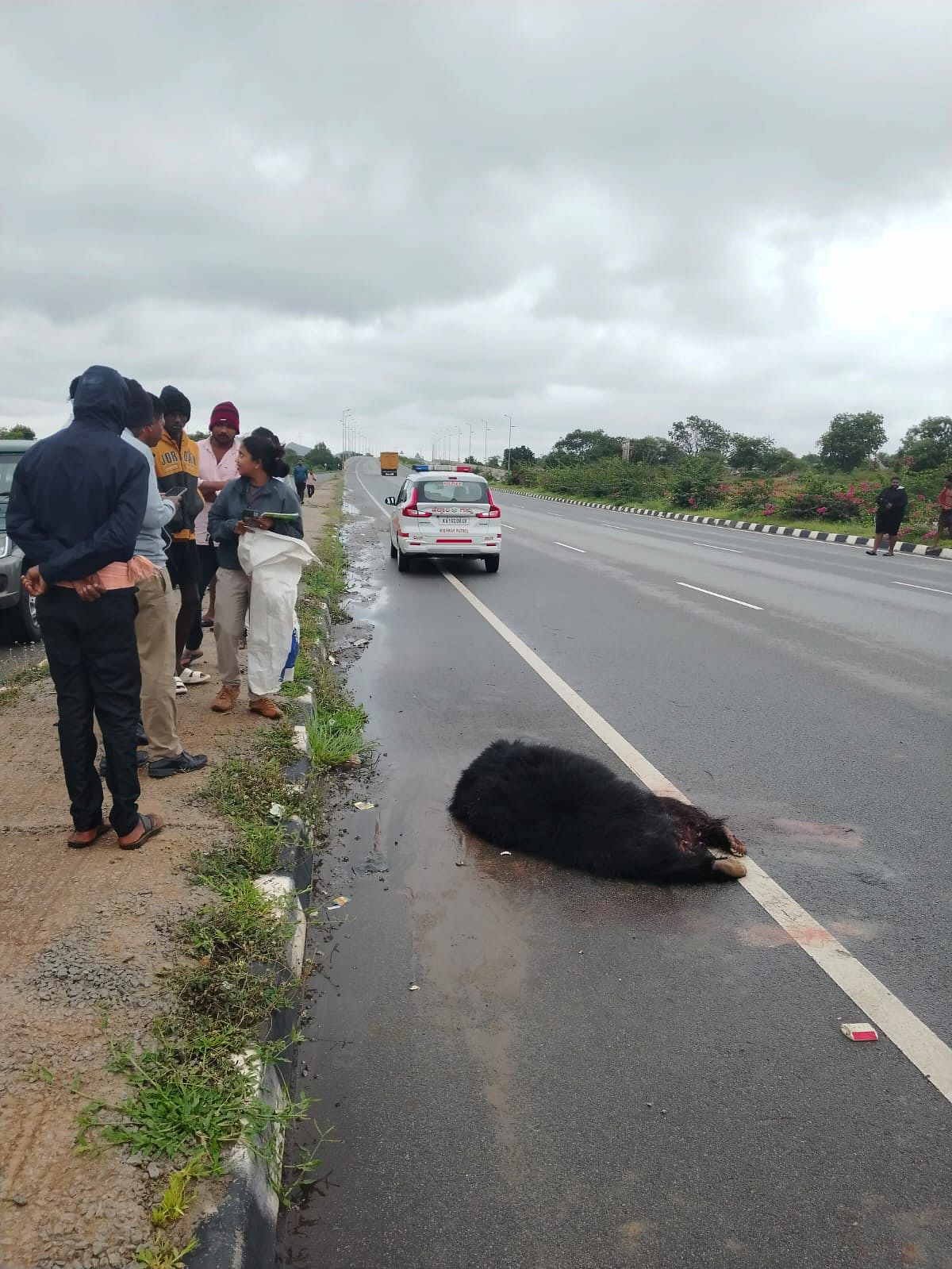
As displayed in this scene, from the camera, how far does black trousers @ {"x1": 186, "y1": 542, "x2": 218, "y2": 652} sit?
6746mm

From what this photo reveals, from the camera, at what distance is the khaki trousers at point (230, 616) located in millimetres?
5695

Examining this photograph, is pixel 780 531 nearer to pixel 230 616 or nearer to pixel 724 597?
pixel 724 597

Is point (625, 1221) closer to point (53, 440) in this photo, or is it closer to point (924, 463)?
point (53, 440)

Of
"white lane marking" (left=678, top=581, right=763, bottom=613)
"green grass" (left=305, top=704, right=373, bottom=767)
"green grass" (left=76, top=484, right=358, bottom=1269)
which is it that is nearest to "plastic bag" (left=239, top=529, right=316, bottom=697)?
"green grass" (left=305, top=704, right=373, bottom=767)

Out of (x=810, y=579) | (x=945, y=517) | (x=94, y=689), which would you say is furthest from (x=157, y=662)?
(x=945, y=517)

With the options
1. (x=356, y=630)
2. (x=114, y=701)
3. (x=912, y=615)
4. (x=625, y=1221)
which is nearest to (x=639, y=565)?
(x=912, y=615)

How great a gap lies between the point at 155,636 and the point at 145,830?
42.1 inches

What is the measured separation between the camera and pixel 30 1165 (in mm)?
2115

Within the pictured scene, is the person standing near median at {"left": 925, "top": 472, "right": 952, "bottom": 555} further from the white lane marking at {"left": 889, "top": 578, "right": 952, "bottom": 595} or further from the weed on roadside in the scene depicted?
the weed on roadside

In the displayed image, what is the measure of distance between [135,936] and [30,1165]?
98 cm

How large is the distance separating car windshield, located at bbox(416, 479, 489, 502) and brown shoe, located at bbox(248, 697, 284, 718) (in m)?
9.20

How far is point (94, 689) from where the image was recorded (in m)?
3.69

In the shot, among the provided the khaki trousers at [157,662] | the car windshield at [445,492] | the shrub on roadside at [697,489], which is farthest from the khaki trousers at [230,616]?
the shrub on roadside at [697,489]

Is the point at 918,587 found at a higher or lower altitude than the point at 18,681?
higher
